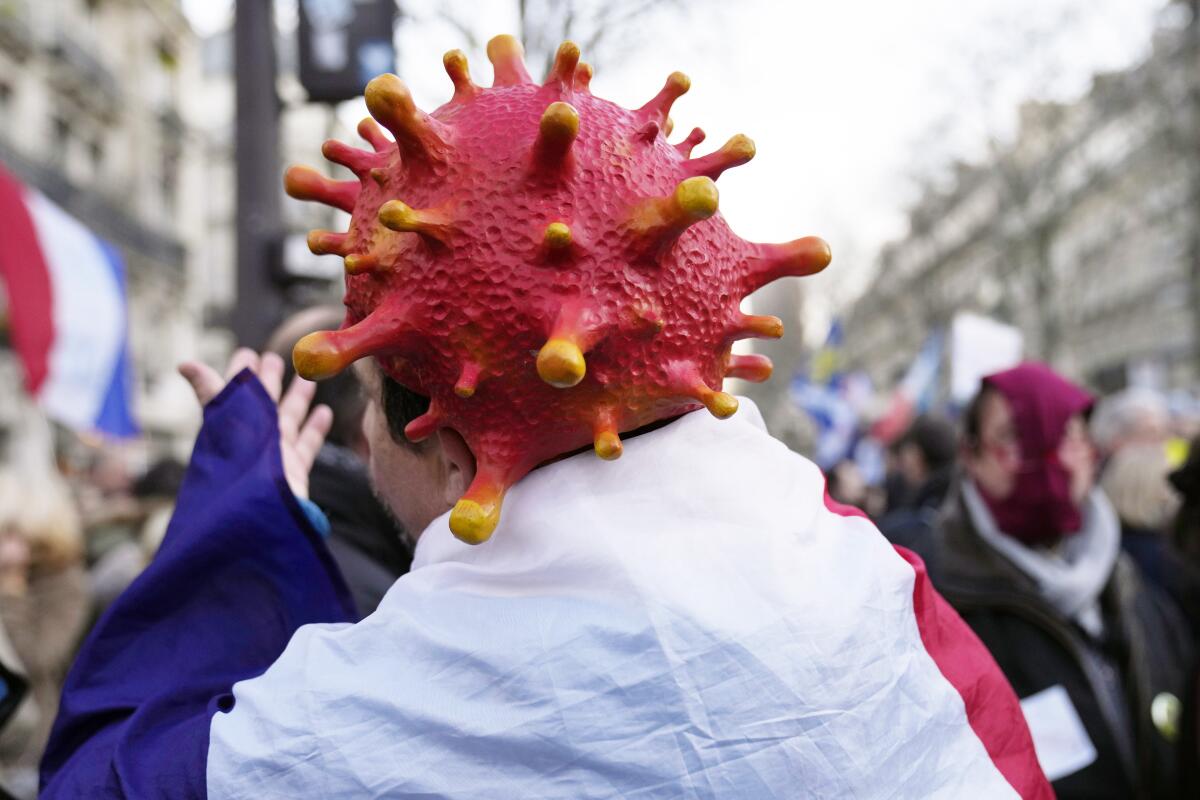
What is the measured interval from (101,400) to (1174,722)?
487cm

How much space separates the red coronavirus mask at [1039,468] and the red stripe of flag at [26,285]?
4.17 m

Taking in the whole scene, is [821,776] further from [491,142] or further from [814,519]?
[491,142]

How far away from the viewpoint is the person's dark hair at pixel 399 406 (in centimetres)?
122

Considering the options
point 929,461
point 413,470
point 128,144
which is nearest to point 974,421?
point 413,470

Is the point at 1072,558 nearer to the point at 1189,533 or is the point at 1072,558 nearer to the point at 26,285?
the point at 1189,533

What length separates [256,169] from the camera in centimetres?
526

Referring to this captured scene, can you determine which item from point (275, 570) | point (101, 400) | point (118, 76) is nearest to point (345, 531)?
point (275, 570)

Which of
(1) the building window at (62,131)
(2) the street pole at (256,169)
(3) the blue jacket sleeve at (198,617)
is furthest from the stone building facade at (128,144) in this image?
(3) the blue jacket sleeve at (198,617)

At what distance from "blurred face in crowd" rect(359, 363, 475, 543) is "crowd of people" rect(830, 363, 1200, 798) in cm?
185

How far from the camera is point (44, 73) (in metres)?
21.3

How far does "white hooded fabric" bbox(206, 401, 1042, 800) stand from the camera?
1.01 m

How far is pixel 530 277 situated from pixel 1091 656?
2.29 m

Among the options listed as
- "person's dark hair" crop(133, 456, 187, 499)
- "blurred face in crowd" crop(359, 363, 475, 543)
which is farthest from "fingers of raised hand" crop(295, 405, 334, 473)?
"person's dark hair" crop(133, 456, 187, 499)

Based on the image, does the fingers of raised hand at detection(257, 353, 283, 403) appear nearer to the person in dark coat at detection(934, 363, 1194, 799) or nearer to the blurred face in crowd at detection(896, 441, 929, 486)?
the person in dark coat at detection(934, 363, 1194, 799)
